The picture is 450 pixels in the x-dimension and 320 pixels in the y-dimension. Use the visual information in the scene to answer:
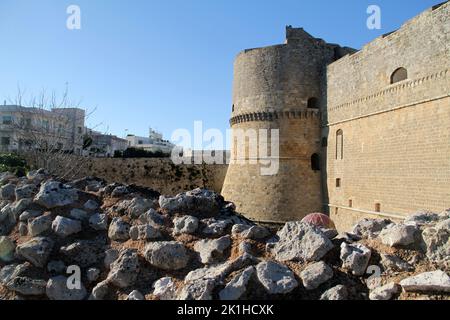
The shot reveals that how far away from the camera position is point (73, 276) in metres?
3.49

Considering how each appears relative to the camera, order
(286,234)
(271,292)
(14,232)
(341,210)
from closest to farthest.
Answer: (271,292) < (286,234) < (14,232) < (341,210)

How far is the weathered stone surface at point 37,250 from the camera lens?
367cm

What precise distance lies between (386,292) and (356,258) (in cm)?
36

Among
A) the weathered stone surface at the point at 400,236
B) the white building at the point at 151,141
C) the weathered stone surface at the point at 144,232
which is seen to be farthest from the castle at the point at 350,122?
the white building at the point at 151,141

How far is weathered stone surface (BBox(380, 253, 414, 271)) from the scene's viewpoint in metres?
2.90

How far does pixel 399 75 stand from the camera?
1175 centimetres

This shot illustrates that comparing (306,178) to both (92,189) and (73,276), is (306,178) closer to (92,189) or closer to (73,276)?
(92,189)

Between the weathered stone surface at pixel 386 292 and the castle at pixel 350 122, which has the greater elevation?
the castle at pixel 350 122

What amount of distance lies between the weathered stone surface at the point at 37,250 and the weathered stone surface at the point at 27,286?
0.25 meters

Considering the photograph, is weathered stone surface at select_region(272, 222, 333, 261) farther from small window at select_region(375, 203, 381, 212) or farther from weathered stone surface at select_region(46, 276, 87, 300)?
small window at select_region(375, 203, 381, 212)

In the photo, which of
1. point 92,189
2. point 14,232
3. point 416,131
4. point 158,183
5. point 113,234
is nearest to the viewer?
point 113,234

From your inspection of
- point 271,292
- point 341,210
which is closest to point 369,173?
point 341,210

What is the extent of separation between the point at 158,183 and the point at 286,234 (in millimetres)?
21802

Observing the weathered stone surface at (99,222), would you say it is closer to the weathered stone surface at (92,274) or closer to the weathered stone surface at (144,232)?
the weathered stone surface at (144,232)
